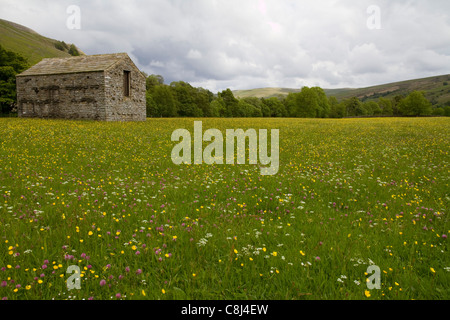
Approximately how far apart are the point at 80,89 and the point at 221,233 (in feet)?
114

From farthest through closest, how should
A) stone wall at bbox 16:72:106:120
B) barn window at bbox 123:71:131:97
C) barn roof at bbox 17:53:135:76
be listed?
barn window at bbox 123:71:131:97 < barn roof at bbox 17:53:135:76 < stone wall at bbox 16:72:106:120

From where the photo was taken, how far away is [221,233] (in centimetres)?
489

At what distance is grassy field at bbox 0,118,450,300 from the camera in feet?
11.4

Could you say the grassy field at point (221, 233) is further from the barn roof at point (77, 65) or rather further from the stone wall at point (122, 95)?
the barn roof at point (77, 65)

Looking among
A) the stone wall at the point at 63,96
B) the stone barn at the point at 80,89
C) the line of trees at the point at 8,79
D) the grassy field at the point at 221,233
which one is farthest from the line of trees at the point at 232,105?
the grassy field at the point at 221,233

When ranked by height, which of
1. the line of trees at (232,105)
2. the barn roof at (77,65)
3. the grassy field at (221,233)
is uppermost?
the line of trees at (232,105)

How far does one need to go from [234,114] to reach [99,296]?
106 metres

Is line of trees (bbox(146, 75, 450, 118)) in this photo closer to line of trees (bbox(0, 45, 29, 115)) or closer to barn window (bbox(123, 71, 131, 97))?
line of trees (bbox(0, 45, 29, 115))

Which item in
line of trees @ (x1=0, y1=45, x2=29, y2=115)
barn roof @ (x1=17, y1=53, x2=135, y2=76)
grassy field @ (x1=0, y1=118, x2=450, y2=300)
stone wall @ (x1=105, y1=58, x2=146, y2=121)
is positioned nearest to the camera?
grassy field @ (x1=0, y1=118, x2=450, y2=300)

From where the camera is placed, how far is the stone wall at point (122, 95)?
32375 millimetres

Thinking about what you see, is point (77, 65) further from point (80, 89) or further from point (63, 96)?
point (63, 96)

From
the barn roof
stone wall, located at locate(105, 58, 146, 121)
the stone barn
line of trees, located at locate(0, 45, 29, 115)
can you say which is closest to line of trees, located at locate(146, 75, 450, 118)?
line of trees, located at locate(0, 45, 29, 115)

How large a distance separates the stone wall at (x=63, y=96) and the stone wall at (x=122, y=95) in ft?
3.19

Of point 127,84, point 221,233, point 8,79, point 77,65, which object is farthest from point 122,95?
point 221,233
